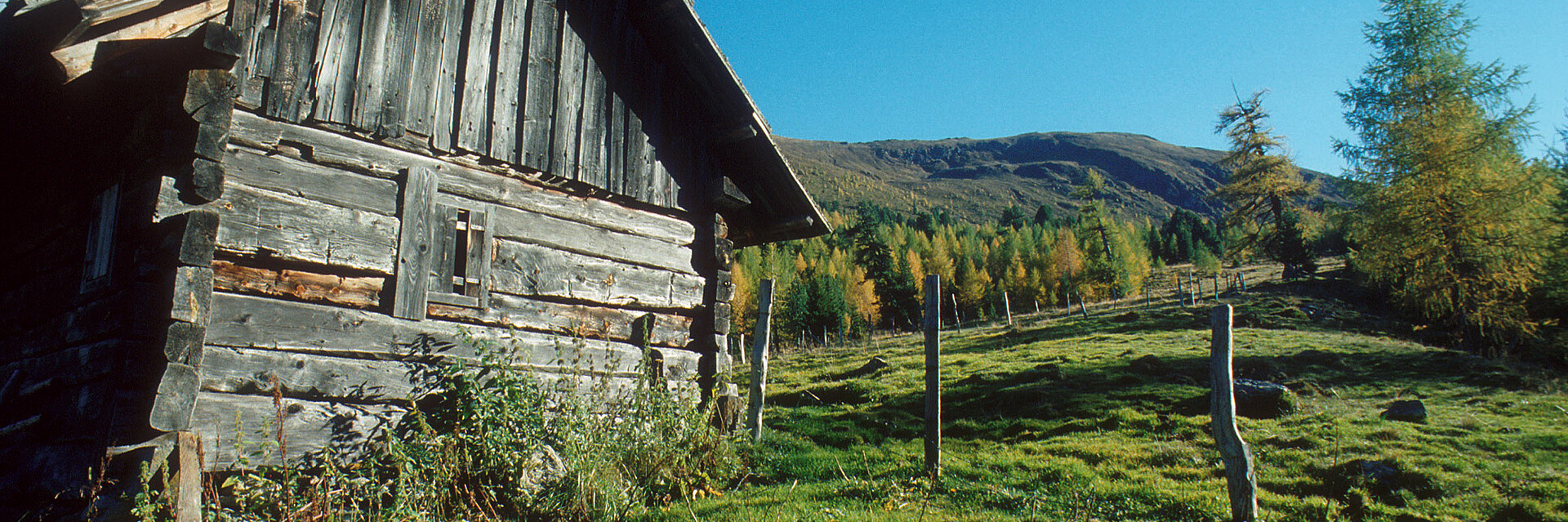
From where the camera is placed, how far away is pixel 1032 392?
18562 mm

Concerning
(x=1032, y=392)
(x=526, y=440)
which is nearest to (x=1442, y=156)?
(x=1032, y=392)

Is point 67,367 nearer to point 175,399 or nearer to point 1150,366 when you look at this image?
point 175,399

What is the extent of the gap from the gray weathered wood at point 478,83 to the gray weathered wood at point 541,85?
0.39 m

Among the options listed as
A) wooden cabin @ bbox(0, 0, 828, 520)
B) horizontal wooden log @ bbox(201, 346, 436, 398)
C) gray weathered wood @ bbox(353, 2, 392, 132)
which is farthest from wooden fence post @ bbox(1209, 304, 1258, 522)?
gray weathered wood @ bbox(353, 2, 392, 132)

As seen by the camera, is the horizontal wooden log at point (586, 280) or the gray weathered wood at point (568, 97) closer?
the horizontal wooden log at point (586, 280)

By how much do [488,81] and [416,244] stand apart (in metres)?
1.83

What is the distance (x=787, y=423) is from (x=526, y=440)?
33.1 feet

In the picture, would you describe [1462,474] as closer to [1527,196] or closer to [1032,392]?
[1032,392]

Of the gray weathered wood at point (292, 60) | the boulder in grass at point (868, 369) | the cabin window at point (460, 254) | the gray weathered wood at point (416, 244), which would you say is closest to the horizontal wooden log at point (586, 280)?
the cabin window at point (460, 254)

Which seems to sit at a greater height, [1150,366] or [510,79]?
[510,79]

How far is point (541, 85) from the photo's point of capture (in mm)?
7547

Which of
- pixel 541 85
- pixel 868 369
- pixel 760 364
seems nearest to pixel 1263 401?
pixel 760 364

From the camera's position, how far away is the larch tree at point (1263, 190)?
166 feet

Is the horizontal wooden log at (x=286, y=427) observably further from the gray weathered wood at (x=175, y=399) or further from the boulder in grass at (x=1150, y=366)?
the boulder in grass at (x=1150, y=366)
